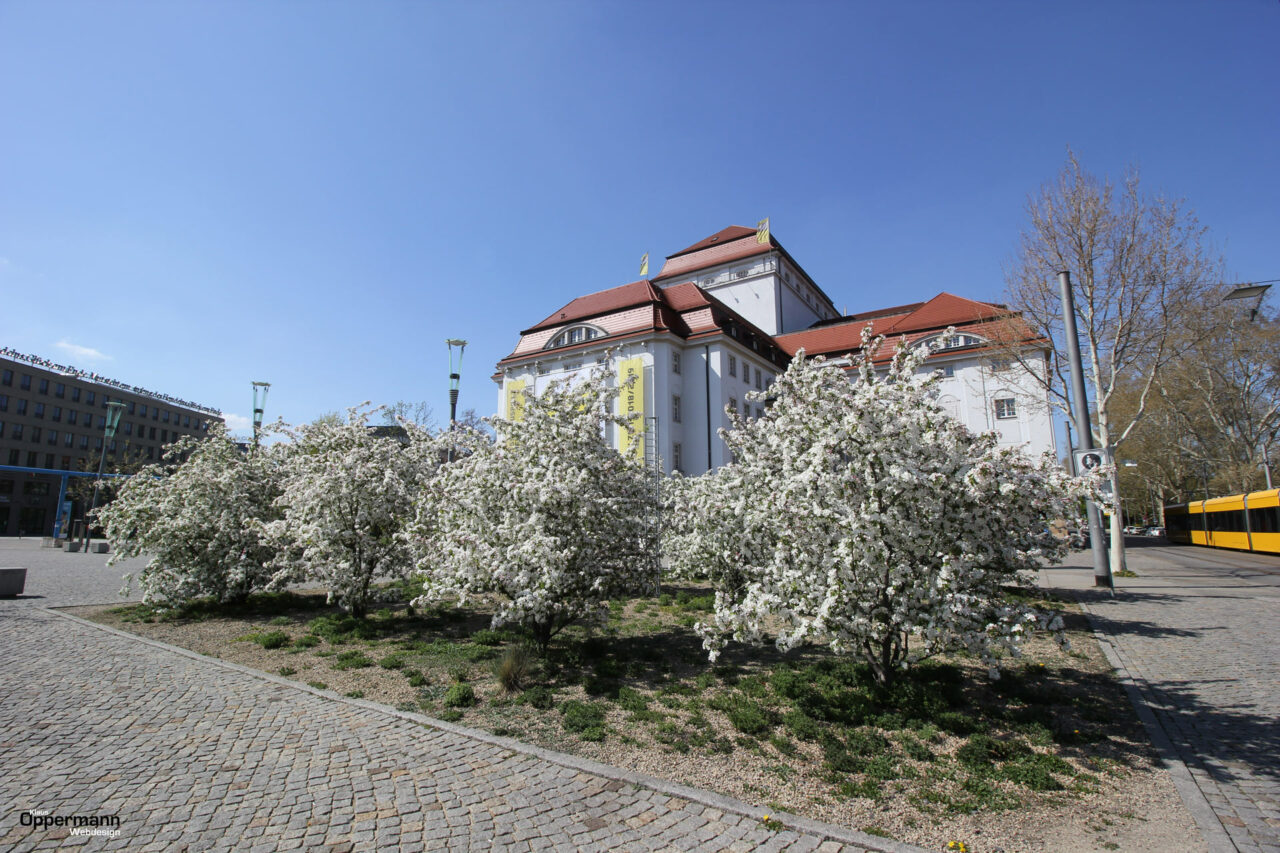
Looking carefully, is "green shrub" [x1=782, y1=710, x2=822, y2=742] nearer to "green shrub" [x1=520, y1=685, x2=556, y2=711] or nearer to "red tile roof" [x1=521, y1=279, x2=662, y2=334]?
"green shrub" [x1=520, y1=685, x2=556, y2=711]

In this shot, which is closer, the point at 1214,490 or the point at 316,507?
the point at 316,507

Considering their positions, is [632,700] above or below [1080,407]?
below

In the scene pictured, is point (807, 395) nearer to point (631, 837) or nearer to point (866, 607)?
point (866, 607)

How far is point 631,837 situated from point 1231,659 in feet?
29.9

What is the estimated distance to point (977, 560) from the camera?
533 cm

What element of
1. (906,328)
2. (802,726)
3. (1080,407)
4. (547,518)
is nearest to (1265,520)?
(906,328)

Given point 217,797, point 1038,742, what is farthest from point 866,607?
point 217,797

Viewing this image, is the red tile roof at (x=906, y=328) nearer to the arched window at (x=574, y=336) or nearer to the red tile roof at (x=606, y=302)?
the red tile roof at (x=606, y=302)

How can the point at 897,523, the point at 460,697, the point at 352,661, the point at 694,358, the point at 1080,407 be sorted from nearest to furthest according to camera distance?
the point at 897,523 < the point at 460,697 < the point at 352,661 < the point at 1080,407 < the point at 694,358

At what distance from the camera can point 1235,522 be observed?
30391 millimetres

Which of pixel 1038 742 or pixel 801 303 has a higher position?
pixel 801 303

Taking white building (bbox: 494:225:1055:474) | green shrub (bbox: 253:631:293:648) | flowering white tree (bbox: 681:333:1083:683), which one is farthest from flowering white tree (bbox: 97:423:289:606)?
white building (bbox: 494:225:1055:474)

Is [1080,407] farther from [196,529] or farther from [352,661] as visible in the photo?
[196,529]

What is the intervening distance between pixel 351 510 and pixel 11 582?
11.1 m
